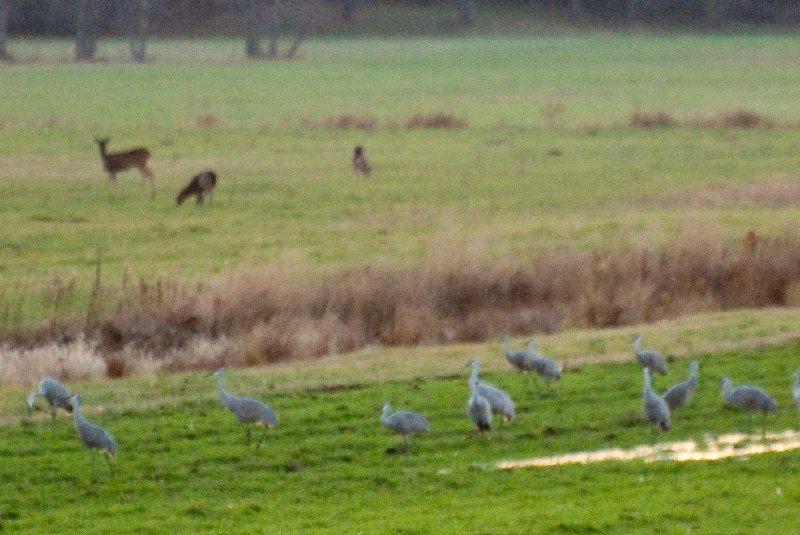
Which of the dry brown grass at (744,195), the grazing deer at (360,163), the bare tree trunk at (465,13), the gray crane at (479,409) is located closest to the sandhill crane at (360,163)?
the grazing deer at (360,163)

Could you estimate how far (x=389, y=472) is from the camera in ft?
46.8

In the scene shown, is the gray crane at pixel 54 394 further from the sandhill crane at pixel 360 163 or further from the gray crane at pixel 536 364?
the sandhill crane at pixel 360 163

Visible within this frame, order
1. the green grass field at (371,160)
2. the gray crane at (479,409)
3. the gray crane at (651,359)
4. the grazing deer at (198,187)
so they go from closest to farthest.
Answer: the gray crane at (479,409) → the gray crane at (651,359) → the green grass field at (371,160) → the grazing deer at (198,187)

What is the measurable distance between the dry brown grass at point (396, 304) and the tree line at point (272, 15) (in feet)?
252

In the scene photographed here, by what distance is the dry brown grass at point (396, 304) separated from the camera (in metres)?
23.0

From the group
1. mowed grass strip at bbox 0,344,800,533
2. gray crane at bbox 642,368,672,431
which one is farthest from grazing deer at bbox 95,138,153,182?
gray crane at bbox 642,368,672,431

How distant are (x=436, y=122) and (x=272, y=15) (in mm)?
53552

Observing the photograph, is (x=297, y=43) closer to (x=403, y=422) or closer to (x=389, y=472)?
(x=403, y=422)

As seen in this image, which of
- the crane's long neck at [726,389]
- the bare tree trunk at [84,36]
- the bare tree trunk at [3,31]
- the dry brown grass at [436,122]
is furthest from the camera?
the bare tree trunk at [84,36]

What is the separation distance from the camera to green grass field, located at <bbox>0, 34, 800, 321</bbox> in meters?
32.2

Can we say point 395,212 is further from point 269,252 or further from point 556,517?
point 556,517

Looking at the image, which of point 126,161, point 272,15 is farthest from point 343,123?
point 272,15

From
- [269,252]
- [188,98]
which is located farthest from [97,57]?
[269,252]

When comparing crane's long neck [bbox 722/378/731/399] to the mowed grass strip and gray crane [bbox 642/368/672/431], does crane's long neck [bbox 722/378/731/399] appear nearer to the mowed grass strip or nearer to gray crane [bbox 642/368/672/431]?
the mowed grass strip
